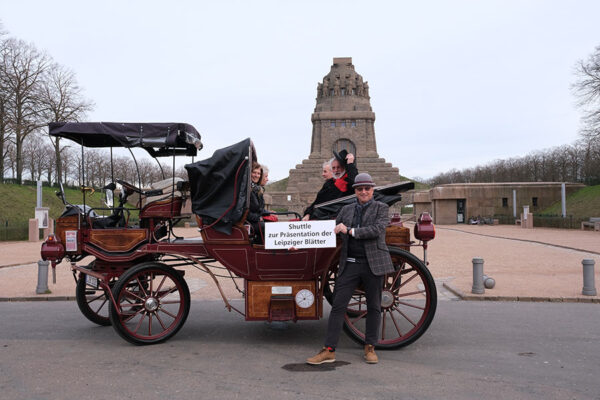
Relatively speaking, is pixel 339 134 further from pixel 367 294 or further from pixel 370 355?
pixel 370 355

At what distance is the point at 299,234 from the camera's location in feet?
16.8

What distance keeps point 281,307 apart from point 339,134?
62435 millimetres

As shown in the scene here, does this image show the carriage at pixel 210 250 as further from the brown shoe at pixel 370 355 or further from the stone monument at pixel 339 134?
the stone monument at pixel 339 134

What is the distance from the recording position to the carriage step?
17.3 feet

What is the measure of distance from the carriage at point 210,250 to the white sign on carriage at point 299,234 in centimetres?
22

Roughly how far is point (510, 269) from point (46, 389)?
10.9 meters

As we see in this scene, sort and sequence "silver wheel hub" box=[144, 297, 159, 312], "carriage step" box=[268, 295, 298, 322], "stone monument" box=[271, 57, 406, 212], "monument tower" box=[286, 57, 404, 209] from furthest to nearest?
"monument tower" box=[286, 57, 404, 209]
"stone monument" box=[271, 57, 406, 212]
"silver wheel hub" box=[144, 297, 159, 312]
"carriage step" box=[268, 295, 298, 322]

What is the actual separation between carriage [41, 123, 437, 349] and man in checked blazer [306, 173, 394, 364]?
1.15 ft

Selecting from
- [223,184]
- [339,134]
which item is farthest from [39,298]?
[339,134]

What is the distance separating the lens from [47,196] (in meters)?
41.5

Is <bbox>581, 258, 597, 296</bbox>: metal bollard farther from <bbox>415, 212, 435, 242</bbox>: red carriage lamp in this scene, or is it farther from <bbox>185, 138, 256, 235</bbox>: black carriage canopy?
<bbox>185, 138, 256, 235</bbox>: black carriage canopy

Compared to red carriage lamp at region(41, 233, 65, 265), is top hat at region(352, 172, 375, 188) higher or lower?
higher

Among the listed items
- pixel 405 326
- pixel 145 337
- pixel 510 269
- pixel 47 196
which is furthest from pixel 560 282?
pixel 47 196

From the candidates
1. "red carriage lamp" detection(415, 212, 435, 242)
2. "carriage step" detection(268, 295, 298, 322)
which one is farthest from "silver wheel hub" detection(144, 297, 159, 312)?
"red carriage lamp" detection(415, 212, 435, 242)
